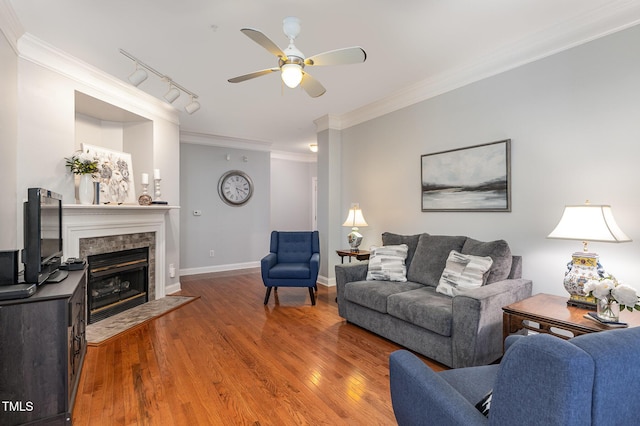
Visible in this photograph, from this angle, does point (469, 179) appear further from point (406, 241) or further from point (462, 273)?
point (462, 273)

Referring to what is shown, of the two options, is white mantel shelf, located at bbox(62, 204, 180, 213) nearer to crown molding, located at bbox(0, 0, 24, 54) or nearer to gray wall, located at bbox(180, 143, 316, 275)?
crown molding, located at bbox(0, 0, 24, 54)

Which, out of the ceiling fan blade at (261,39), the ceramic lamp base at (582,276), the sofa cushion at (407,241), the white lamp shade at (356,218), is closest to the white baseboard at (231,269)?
the white lamp shade at (356,218)

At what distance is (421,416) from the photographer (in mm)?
1114

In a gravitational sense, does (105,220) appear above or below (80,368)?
above

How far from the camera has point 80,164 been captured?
3148 mm

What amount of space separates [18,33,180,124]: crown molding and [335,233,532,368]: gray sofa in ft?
10.8

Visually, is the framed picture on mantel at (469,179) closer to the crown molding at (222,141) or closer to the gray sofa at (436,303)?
the gray sofa at (436,303)

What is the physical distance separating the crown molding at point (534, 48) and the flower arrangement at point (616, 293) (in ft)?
6.22

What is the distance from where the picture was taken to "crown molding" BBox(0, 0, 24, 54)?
2.25m

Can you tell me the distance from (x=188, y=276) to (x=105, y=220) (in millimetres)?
2506

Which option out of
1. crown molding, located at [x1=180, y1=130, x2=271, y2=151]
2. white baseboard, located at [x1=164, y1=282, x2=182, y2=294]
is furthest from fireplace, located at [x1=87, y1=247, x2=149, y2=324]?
crown molding, located at [x1=180, y1=130, x2=271, y2=151]

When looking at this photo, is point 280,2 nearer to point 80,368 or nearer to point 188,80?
point 188,80

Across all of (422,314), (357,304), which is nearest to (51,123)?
(357,304)

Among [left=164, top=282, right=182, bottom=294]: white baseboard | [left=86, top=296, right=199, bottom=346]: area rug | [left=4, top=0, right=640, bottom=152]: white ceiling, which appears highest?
[left=4, top=0, right=640, bottom=152]: white ceiling
